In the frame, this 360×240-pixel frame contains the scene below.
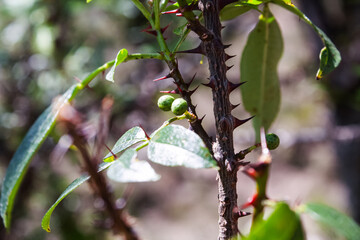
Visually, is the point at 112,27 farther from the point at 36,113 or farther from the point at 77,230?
the point at 77,230

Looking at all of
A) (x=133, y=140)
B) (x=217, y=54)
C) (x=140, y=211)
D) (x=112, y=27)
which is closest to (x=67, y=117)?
(x=133, y=140)

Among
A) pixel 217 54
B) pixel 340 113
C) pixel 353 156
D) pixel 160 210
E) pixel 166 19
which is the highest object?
pixel 217 54

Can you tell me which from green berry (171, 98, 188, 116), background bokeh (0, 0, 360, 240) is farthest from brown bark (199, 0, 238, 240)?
background bokeh (0, 0, 360, 240)

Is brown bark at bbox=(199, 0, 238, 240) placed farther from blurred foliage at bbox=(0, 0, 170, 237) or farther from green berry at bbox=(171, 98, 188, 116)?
blurred foliage at bbox=(0, 0, 170, 237)

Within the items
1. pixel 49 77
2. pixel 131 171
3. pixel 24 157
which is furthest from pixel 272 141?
pixel 49 77

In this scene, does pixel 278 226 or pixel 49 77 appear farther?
pixel 49 77

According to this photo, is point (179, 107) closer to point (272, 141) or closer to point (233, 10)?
point (272, 141)

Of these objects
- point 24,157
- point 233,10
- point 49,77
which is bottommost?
point 49,77
